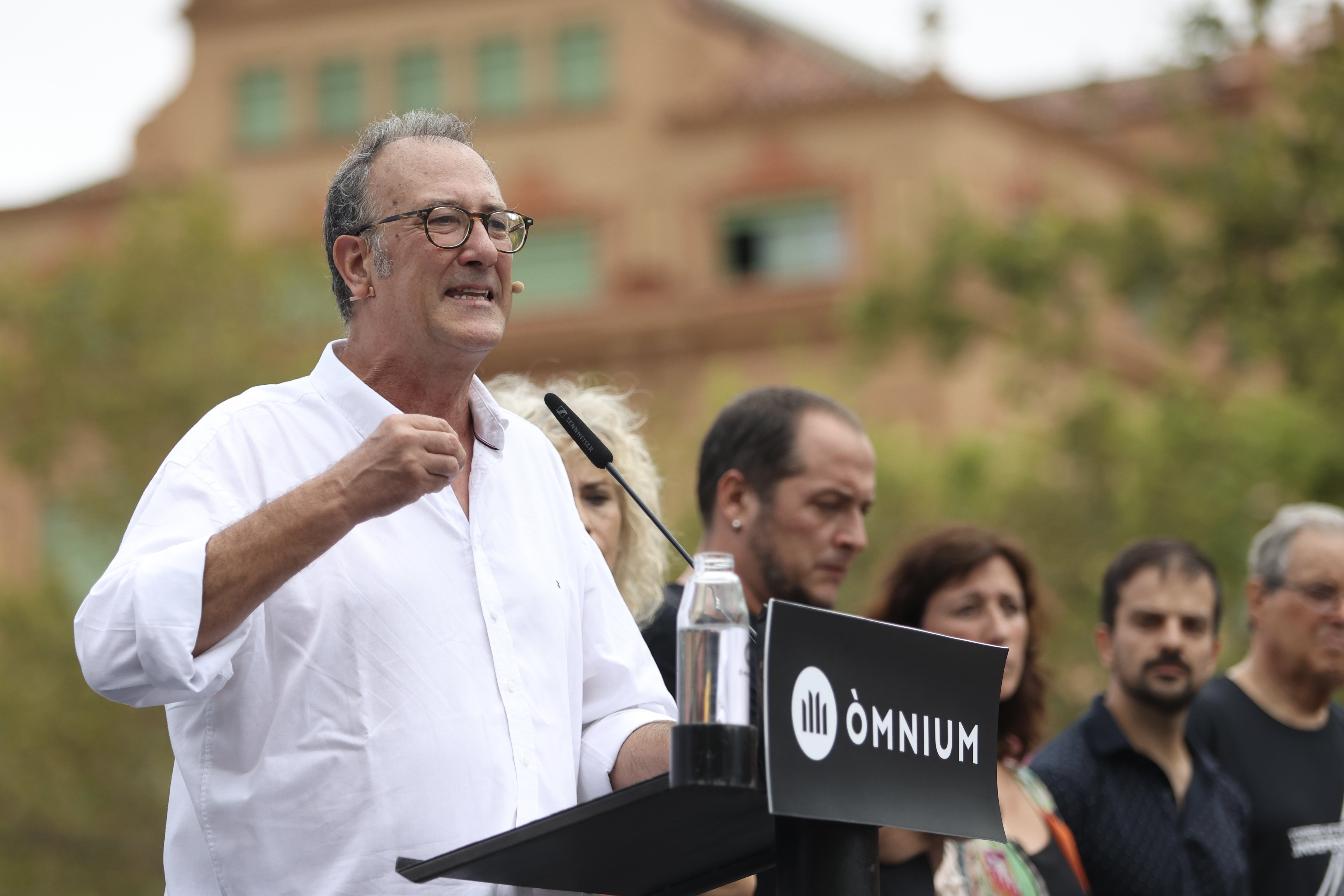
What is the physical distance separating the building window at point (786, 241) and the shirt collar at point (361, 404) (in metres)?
24.1

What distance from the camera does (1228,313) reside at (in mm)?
13008

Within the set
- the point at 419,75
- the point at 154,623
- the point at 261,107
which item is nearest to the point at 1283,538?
the point at 154,623

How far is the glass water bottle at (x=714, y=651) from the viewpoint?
90.5 inches

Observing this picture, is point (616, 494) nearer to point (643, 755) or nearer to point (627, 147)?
point (643, 755)

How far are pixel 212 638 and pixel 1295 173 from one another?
11202mm

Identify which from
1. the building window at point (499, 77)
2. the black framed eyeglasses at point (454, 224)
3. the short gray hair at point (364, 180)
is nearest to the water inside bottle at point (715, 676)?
the black framed eyeglasses at point (454, 224)

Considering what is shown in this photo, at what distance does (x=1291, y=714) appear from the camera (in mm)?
5523

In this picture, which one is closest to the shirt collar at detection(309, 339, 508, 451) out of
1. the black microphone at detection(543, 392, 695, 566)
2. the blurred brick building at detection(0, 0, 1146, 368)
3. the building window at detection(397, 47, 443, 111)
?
the black microphone at detection(543, 392, 695, 566)

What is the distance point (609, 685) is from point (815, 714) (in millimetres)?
857

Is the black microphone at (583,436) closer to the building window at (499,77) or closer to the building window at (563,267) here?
the building window at (563,267)

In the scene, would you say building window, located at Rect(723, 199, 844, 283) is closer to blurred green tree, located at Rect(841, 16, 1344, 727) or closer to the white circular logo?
blurred green tree, located at Rect(841, 16, 1344, 727)

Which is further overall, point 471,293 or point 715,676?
point 471,293

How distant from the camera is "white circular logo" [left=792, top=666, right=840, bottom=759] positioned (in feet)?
7.45

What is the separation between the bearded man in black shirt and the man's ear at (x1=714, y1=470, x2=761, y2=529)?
1.28 m
